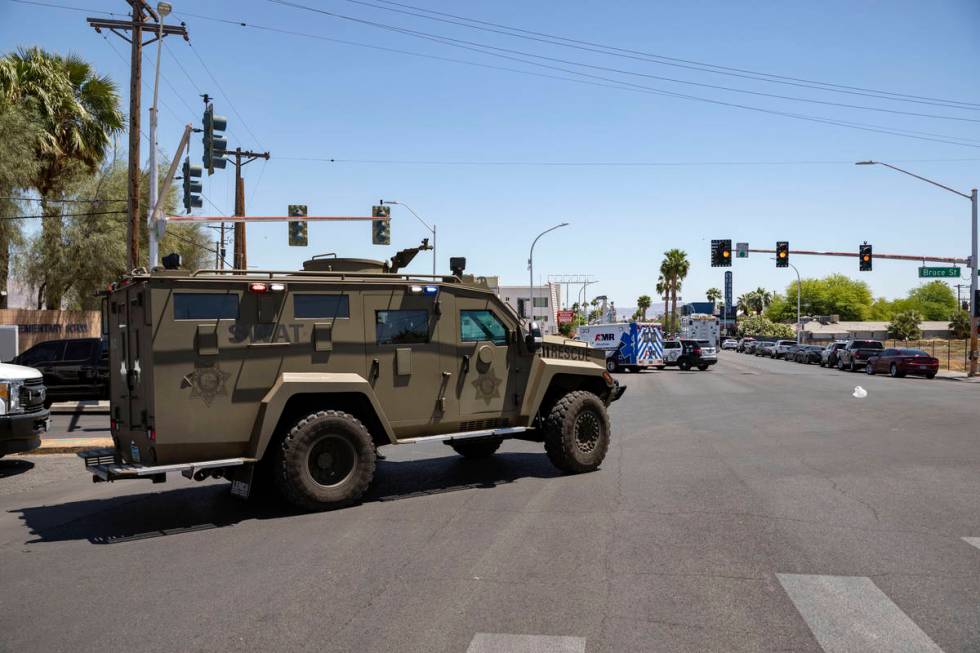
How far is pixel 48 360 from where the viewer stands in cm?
1978

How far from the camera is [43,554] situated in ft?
21.6

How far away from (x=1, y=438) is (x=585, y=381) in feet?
24.6

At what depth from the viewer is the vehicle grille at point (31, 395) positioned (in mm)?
10469

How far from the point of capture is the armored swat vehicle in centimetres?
742

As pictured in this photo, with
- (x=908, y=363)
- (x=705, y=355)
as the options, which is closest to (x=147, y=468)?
(x=908, y=363)

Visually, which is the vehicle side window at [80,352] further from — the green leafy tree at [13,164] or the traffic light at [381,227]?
the green leafy tree at [13,164]

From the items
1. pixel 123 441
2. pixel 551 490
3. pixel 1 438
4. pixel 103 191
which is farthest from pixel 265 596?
pixel 103 191

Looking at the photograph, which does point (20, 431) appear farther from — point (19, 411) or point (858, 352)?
point (858, 352)

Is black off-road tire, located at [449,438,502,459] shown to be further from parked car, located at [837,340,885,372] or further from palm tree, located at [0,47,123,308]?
parked car, located at [837,340,885,372]

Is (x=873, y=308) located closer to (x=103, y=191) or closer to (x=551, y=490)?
(x=103, y=191)

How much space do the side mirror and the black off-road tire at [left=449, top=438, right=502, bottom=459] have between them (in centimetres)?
191

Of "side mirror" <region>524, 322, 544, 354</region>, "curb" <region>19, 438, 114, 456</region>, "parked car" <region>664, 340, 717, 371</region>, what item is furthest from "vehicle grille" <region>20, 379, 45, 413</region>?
"parked car" <region>664, 340, 717, 371</region>

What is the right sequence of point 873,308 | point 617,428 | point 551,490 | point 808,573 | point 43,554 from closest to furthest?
point 808,573 → point 43,554 → point 551,490 → point 617,428 → point 873,308

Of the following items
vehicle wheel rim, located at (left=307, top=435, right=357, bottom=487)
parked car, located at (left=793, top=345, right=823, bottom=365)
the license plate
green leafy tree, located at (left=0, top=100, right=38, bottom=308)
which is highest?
green leafy tree, located at (left=0, top=100, right=38, bottom=308)
